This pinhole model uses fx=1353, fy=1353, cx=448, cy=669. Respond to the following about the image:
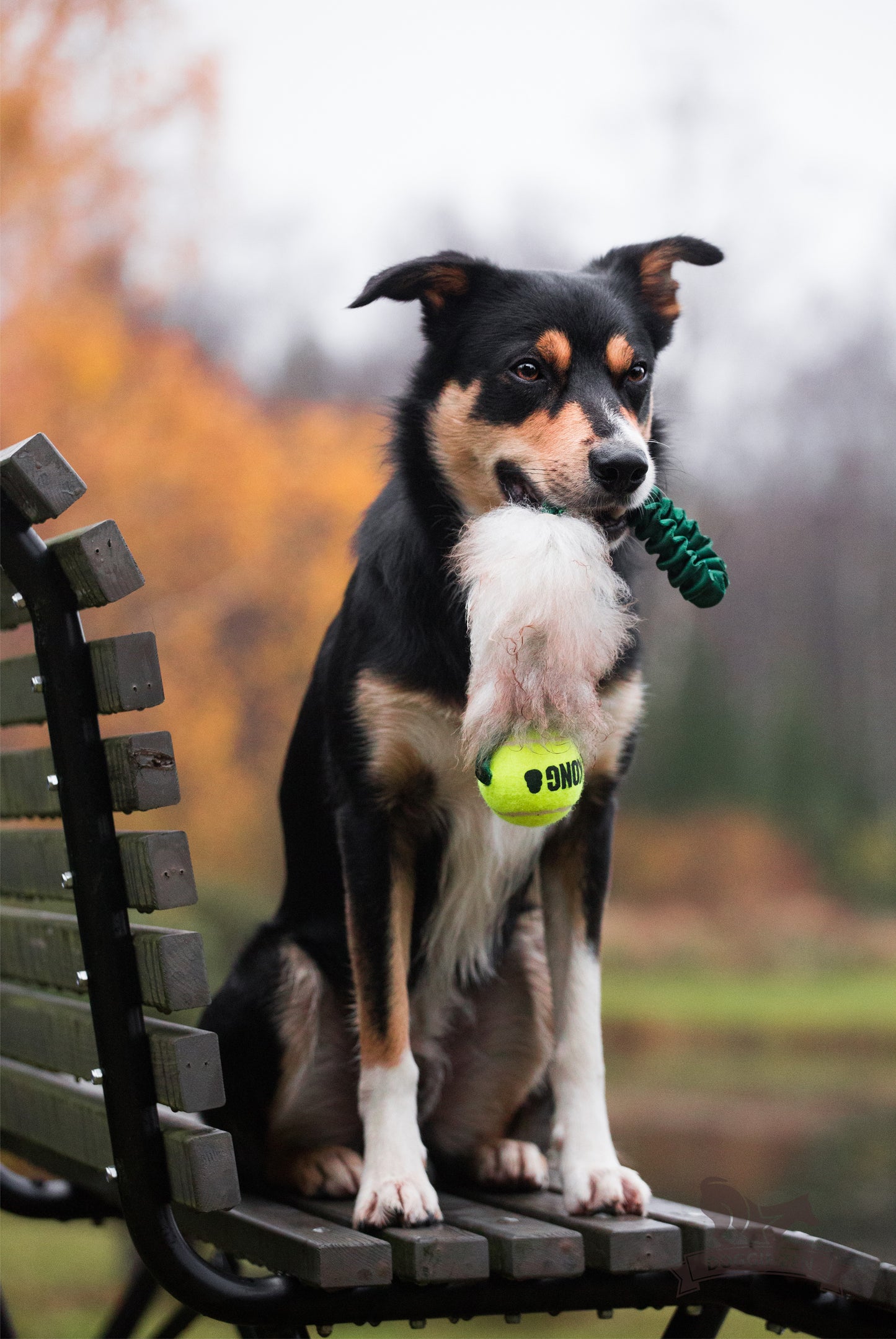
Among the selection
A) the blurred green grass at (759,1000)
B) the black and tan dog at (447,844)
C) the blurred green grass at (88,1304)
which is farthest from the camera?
the blurred green grass at (759,1000)

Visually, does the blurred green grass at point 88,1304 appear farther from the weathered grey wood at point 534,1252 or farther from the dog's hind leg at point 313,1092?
the weathered grey wood at point 534,1252

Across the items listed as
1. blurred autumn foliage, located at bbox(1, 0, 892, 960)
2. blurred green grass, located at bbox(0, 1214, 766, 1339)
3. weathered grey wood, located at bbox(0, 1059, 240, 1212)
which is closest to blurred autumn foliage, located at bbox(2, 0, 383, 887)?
blurred autumn foliage, located at bbox(1, 0, 892, 960)

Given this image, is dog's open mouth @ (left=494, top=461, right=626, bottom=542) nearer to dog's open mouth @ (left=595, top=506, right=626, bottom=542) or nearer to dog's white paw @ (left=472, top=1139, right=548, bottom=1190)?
dog's open mouth @ (left=595, top=506, right=626, bottom=542)

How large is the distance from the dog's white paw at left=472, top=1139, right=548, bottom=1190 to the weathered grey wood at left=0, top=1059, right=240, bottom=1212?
1.86 feet

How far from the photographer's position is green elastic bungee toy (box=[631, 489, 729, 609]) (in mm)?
1817

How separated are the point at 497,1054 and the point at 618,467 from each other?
1.09 meters

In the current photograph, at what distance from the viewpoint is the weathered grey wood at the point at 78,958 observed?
1.60 m

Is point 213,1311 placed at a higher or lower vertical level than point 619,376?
lower

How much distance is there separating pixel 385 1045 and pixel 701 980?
40.9 ft

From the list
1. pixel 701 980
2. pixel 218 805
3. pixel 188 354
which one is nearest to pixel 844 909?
pixel 701 980

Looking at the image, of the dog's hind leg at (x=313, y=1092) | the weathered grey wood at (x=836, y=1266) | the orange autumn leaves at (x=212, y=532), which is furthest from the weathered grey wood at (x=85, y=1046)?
the orange autumn leaves at (x=212, y=532)

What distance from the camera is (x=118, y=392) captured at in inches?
417

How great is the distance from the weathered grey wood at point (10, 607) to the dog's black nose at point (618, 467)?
819 millimetres

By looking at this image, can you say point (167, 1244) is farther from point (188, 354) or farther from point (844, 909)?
point (844, 909)
